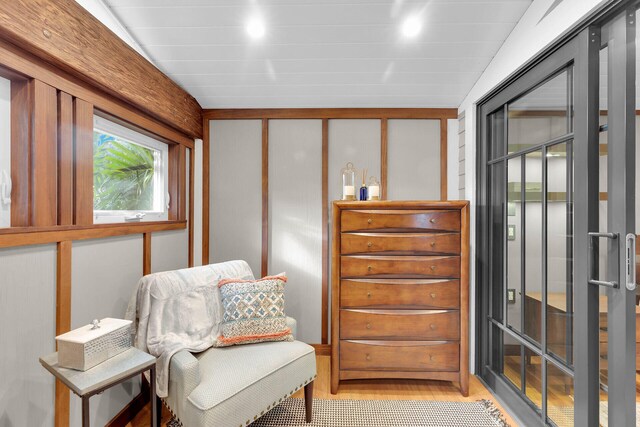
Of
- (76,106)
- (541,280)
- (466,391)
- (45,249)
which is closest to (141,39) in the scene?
(76,106)

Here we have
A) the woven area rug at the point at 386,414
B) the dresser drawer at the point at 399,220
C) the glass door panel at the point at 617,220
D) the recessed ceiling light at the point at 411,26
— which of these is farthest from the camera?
the dresser drawer at the point at 399,220

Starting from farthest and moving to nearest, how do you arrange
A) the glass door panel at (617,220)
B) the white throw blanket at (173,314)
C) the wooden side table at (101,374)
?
the white throw blanket at (173,314) → the glass door panel at (617,220) → the wooden side table at (101,374)

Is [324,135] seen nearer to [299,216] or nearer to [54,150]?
[299,216]

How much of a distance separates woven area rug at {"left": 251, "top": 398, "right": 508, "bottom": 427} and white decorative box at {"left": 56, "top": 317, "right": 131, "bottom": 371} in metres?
1.02

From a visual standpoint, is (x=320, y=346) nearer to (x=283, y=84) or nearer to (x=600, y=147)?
(x=283, y=84)

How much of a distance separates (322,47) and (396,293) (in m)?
1.70

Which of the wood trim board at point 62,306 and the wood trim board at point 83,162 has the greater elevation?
the wood trim board at point 83,162

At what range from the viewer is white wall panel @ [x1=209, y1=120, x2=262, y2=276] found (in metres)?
2.85

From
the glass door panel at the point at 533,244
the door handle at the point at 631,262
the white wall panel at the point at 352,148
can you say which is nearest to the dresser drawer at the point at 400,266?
the glass door panel at the point at 533,244

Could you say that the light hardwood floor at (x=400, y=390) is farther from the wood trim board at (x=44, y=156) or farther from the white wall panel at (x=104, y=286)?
the wood trim board at (x=44, y=156)

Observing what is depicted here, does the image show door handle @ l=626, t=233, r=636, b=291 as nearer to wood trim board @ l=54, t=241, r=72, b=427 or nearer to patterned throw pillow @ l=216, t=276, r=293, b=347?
patterned throw pillow @ l=216, t=276, r=293, b=347

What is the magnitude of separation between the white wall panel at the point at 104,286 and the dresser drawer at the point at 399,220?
136 cm

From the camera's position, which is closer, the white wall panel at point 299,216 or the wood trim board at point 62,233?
the wood trim board at point 62,233

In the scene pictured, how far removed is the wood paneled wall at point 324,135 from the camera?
109 inches
